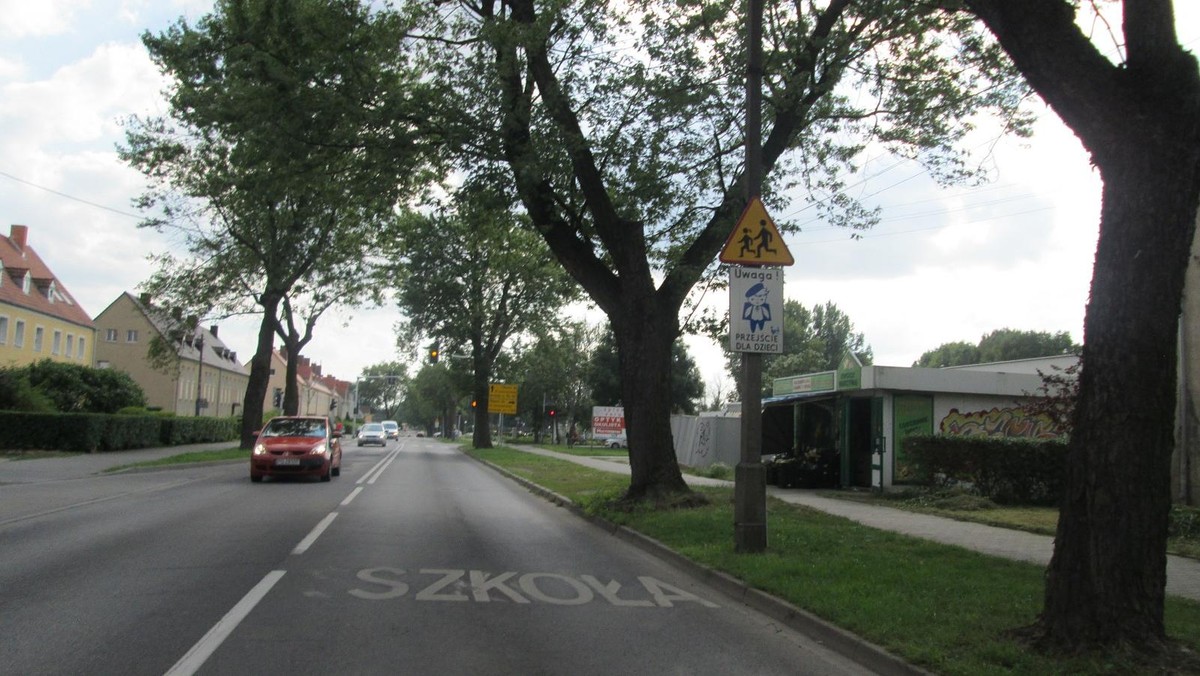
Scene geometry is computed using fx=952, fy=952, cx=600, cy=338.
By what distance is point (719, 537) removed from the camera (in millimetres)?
11531

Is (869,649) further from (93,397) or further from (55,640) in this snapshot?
(93,397)

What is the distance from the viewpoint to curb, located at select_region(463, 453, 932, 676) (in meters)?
5.98

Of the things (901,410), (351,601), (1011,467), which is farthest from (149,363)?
(351,601)

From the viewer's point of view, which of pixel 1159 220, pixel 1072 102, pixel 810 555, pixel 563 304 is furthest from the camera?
pixel 563 304

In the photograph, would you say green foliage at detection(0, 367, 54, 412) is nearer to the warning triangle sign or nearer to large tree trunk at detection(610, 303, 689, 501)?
large tree trunk at detection(610, 303, 689, 501)

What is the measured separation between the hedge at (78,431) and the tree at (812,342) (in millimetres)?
50110

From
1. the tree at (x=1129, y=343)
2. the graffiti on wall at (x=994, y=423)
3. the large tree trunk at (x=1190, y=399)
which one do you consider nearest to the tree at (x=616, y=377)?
the graffiti on wall at (x=994, y=423)

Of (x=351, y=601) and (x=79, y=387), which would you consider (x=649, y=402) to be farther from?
(x=79, y=387)

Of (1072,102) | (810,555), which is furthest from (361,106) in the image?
(1072,102)

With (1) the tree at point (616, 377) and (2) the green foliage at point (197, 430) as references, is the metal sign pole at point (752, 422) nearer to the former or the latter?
(2) the green foliage at point (197, 430)

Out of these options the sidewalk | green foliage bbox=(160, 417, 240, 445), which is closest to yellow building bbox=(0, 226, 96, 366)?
green foliage bbox=(160, 417, 240, 445)

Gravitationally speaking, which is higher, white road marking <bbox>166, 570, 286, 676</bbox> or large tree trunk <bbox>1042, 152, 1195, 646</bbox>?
large tree trunk <bbox>1042, 152, 1195, 646</bbox>

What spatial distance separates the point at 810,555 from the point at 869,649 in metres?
3.79

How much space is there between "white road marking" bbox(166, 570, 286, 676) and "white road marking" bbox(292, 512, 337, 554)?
189 centimetres
